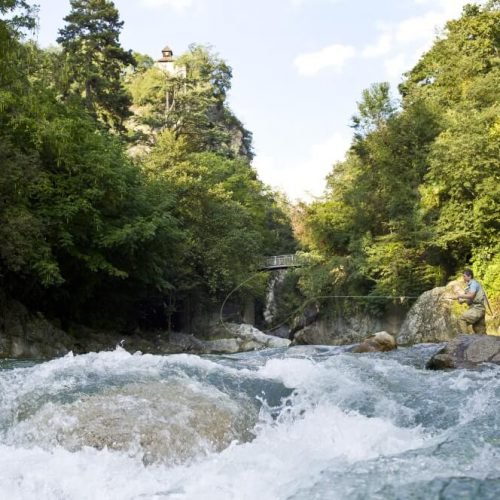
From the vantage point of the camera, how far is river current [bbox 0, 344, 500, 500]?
3799 mm

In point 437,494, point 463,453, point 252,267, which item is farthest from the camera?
point 252,267

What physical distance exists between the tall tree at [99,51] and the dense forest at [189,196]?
0.26 feet

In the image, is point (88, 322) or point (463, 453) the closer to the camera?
point (463, 453)

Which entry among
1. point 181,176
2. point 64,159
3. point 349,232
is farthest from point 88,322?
point 349,232

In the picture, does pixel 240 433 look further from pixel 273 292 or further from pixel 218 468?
pixel 273 292

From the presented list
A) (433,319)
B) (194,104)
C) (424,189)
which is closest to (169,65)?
(194,104)

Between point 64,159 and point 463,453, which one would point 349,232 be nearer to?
point 64,159

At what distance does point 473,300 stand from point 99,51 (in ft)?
81.2

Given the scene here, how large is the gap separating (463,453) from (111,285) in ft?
63.5

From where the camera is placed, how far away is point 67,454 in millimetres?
4457

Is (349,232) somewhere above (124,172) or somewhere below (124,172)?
below

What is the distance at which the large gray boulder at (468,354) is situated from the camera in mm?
8812

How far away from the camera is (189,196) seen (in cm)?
3070

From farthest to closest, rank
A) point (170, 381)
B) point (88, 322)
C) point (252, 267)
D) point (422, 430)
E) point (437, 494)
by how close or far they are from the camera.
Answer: point (252, 267) → point (88, 322) → point (170, 381) → point (422, 430) → point (437, 494)
